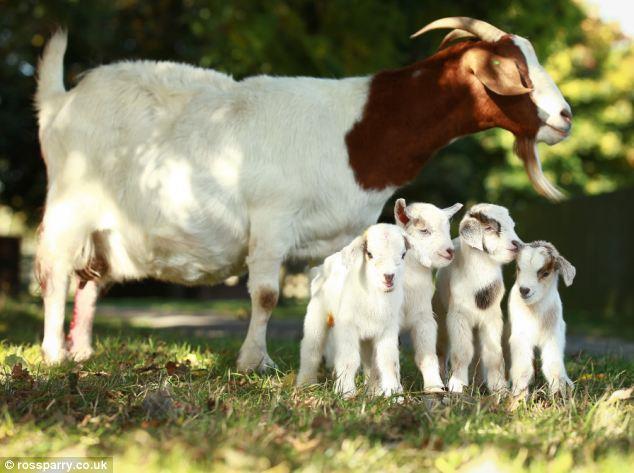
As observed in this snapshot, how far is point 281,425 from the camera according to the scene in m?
4.14

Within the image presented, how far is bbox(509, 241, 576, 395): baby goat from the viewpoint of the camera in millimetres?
5137

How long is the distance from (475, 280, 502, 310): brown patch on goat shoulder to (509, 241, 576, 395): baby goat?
12 centimetres

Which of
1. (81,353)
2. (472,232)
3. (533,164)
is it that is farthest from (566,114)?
(81,353)

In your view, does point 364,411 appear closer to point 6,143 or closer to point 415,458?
point 415,458

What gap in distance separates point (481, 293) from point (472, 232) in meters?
0.34

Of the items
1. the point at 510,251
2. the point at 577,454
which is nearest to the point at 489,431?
the point at 577,454

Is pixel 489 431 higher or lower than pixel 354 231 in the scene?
lower

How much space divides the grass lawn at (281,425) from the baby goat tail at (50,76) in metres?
2.26

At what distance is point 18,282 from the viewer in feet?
77.2

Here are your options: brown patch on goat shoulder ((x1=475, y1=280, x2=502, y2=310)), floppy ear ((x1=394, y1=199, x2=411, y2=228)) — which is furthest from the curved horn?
brown patch on goat shoulder ((x1=475, y1=280, x2=502, y2=310))

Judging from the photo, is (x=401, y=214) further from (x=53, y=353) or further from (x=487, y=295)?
(x=53, y=353)

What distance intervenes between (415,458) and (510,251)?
1.87 metres

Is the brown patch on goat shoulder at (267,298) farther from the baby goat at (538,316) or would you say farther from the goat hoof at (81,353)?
the baby goat at (538,316)

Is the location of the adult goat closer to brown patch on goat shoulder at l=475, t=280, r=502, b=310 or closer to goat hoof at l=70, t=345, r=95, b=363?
goat hoof at l=70, t=345, r=95, b=363
